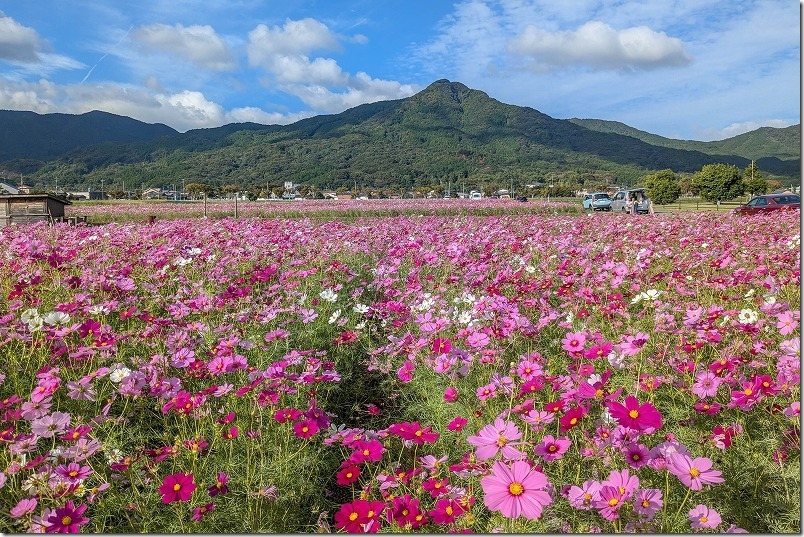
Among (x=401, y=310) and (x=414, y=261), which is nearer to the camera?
(x=401, y=310)

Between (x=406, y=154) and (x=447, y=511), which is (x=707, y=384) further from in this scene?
(x=406, y=154)

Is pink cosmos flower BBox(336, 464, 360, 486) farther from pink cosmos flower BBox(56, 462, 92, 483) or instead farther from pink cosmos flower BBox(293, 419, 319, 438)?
pink cosmos flower BBox(56, 462, 92, 483)

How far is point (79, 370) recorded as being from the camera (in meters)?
2.33

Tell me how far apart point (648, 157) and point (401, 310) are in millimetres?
161381

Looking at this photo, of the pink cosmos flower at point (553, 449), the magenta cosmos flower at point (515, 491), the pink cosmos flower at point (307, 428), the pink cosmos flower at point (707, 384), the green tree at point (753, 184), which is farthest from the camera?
the green tree at point (753, 184)

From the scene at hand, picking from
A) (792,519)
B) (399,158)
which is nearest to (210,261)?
(792,519)

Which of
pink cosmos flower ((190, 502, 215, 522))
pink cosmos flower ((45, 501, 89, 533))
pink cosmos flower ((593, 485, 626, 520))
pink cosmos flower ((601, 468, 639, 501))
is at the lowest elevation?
pink cosmos flower ((190, 502, 215, 522))

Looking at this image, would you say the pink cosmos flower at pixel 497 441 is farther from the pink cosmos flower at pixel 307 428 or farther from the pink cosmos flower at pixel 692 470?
the pink cosmos flower at pixel 307 428

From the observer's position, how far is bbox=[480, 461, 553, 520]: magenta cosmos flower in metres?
1.03

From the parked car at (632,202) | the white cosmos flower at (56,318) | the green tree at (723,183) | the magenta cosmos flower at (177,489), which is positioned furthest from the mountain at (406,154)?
the magenta cosmos flower at (177,489)

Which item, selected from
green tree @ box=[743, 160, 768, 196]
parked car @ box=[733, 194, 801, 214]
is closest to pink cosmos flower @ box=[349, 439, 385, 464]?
parked car @ box=[733, 194, 801, 214]

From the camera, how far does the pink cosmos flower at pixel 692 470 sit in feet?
3.71

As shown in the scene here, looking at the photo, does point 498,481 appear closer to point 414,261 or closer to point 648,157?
point 414,261

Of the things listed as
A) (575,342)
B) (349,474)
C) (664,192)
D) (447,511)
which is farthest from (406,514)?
(664,192)
